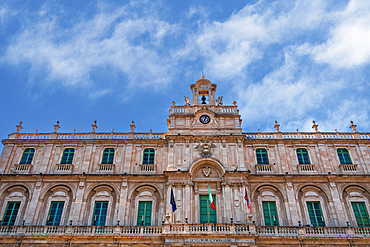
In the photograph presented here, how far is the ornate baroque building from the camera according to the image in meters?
27.1

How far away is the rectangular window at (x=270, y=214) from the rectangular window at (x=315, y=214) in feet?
10.00

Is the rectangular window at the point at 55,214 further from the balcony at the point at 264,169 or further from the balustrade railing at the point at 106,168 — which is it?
the balcony at the point at 264,169

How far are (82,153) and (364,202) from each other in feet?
88.0

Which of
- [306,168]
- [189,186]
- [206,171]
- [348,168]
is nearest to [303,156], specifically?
[306,168]

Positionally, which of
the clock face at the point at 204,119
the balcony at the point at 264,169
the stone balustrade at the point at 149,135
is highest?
the clock face at the point at 204,119

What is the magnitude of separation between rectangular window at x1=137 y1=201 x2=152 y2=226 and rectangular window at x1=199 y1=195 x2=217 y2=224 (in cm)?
453

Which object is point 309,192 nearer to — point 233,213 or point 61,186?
point 233,213

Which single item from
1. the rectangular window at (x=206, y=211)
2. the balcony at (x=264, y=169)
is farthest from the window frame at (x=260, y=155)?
the rectangular window at (x=206, y=211)

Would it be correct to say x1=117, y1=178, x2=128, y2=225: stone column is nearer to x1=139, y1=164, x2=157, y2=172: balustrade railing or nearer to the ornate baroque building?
the ornate baroque building

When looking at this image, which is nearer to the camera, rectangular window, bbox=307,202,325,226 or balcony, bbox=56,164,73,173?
rectangular window, bbox=307,202,325,226

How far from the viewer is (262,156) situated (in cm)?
3238

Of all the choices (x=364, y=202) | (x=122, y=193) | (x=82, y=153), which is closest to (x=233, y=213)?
(x=122, y=193)

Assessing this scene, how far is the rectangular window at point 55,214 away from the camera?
94.4ft

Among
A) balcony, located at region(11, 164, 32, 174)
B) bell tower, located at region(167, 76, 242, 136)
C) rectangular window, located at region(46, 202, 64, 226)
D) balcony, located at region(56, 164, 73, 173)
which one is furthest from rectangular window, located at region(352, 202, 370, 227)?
balcony, located at region(11, 164, 32, 174)
